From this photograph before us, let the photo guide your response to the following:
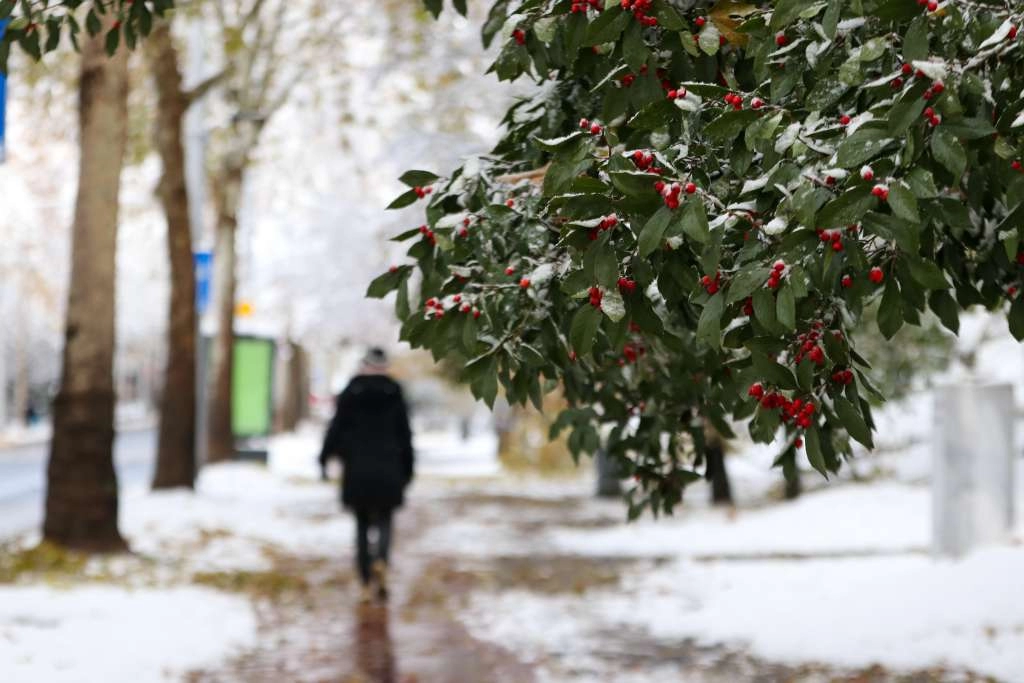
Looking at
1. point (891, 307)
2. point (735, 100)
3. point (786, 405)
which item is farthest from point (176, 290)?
point (891, 307)

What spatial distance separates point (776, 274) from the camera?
9.98ft

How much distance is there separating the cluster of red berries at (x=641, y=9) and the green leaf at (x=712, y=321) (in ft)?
2.48

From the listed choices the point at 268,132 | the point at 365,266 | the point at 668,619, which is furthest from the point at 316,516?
the point at 365,266

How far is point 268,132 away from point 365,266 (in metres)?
11.9

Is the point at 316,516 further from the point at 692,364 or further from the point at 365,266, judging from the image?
the point at 365,266

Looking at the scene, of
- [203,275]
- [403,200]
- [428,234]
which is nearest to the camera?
[403,200]

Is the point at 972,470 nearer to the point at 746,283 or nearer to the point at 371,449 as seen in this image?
the point at 371,449

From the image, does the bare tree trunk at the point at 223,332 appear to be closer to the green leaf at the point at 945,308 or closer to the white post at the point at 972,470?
the white post at the point at 972,470

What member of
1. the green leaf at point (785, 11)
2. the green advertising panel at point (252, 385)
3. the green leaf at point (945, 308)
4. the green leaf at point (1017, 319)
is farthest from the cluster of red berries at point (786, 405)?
the green advertising panel at point (252, 385)

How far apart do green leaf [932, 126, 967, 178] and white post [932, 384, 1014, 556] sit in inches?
285

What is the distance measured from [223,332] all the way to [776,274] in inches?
819

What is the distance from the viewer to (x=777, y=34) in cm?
361

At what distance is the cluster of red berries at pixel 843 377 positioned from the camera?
12.0ft

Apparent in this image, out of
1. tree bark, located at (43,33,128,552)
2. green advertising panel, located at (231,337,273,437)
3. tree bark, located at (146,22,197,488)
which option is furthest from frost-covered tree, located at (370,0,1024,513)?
green advertising panel, located at (231,337,273,437)
